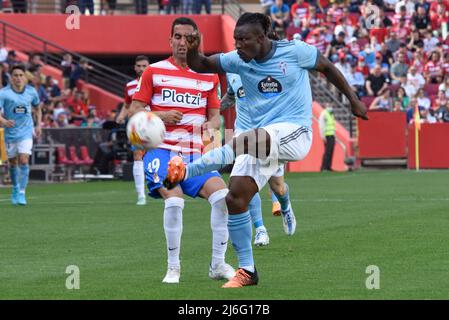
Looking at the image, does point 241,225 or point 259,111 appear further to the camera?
point 259,111

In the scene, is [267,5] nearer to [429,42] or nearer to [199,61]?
[429,42]

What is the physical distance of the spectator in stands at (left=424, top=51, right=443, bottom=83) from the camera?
1489 inches

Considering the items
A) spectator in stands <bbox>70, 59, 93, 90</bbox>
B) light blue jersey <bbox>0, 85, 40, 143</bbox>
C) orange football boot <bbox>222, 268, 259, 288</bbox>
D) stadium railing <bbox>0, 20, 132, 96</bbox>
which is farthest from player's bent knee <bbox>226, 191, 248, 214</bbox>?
stadium railing <bbox>0, 20, 132, 96</bbox>

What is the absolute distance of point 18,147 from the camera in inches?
872

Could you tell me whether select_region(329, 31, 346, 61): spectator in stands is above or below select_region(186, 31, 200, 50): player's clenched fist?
above

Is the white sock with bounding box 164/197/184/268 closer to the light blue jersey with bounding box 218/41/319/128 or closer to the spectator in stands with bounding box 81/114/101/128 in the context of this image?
the light blue jersey with bounding box 218/41/319/128

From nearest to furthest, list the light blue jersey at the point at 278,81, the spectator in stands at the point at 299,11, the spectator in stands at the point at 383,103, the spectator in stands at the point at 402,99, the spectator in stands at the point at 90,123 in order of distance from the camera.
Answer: the light blue jersey at the point at 278,81 → the spectator in stands at the point at 90,123 → the spectator in stands at the point at 383,103 → the spectator in stands at the point at 402,99 → the spectator in stands at the point at 299,11

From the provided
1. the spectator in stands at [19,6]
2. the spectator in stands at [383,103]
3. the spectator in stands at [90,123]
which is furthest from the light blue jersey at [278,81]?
the spectator in stands at [19,6]

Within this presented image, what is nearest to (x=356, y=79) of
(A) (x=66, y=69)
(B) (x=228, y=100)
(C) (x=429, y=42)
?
(C) (x=429, y=42)

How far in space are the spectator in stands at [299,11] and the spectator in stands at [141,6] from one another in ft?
15.6

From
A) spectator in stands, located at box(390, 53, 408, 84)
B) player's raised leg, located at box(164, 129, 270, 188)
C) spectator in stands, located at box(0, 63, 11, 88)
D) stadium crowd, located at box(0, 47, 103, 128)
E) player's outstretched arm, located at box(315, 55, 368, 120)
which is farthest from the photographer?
spectator in stands, located at box(390, 53, 408, 84)

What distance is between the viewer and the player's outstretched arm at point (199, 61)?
1040 cm

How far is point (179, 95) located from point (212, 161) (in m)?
1.46

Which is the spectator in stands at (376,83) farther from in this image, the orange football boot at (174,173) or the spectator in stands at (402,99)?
the orange football boot at (174,173)
